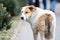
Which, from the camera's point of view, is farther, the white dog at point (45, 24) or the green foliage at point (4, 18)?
the green foliage at point (4, 18)

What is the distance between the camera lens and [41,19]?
764 centimetres

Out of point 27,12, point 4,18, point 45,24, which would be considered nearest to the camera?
point 45,24

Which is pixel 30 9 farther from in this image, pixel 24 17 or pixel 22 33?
pixel 22 33

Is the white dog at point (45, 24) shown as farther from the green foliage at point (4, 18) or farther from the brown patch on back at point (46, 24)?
the green foliage at point (4, 18)

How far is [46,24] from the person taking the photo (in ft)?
25.0

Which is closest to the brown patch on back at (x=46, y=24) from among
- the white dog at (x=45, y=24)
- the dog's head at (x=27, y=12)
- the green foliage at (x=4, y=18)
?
the white dog at (x=45, y=24)

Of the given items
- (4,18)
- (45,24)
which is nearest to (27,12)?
(45,24)

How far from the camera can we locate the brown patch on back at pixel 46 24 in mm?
7588

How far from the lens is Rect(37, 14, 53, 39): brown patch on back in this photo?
7.59 metres

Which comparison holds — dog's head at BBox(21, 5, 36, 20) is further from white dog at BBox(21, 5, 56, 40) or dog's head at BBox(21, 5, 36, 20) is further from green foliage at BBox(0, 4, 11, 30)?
green foliage at BBox(0, 4, 11, 30)

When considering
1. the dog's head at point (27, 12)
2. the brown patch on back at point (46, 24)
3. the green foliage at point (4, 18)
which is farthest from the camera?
the green foliage at point (4, 18)

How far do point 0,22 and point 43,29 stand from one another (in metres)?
3.19

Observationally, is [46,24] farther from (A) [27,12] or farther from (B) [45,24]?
(A) [27,12]

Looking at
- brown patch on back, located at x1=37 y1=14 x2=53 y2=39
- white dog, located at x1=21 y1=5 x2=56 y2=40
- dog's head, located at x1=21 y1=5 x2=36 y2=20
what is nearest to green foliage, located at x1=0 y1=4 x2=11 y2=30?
dog's head, located at x1=21 y1=5 x2=36 y2=20
